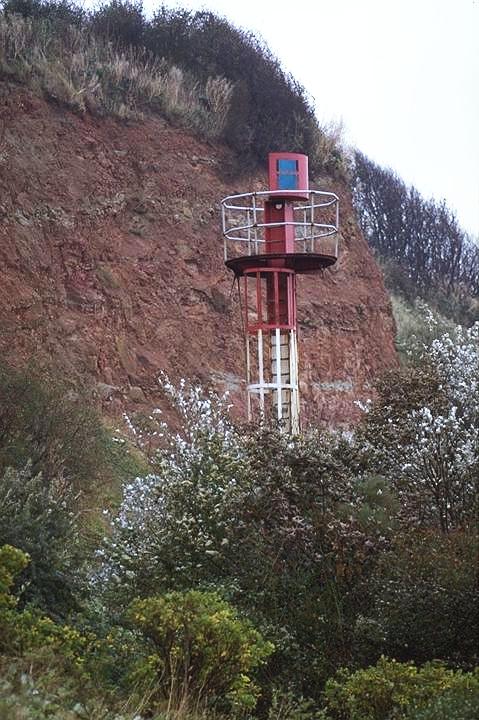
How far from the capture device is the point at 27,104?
25.7 m

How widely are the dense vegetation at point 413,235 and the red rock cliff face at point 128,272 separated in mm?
17527

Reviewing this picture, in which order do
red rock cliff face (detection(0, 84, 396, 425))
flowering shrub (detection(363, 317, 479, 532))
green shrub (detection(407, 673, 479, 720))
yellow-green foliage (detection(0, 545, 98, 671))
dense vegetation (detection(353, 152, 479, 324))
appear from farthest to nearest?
dense vegetation (detection(353, 152, 479, 324)) < red rock cliff face (detection(0, 84, 396, 425)) < flowering shrub (detection(363, 317, 479, 532)) < yellow-green foliage (detection(0, 545, 98, 671)) < green shrub (detection(407, 673, 479, 720))

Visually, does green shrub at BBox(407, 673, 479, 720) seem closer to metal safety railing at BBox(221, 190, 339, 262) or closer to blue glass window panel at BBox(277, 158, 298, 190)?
blue glass window panel at BBox(277, 158, 298, 190)

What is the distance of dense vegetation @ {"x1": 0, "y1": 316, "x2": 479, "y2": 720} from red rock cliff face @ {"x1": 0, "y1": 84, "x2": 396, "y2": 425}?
7.87 m

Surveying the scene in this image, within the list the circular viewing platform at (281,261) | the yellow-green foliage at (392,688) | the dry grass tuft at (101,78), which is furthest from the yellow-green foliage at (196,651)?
the dry grass tuft at (101,78)

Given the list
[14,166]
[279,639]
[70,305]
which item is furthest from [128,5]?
[279,639]

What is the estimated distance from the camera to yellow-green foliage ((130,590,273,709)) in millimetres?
9578

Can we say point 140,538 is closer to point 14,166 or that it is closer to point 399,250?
point 14,166

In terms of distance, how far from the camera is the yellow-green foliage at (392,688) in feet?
31.7

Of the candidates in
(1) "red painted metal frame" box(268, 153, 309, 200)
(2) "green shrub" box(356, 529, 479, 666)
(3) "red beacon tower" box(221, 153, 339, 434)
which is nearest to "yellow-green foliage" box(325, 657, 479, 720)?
(2) "green shrub" box(356, 529, 479, 666)

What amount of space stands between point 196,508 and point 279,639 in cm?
229

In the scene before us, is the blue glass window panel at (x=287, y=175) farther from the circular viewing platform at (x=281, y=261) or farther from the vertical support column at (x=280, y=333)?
the vertical support column at (x=280, y=333)

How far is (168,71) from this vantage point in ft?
98.6

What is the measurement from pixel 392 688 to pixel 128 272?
17152mm
